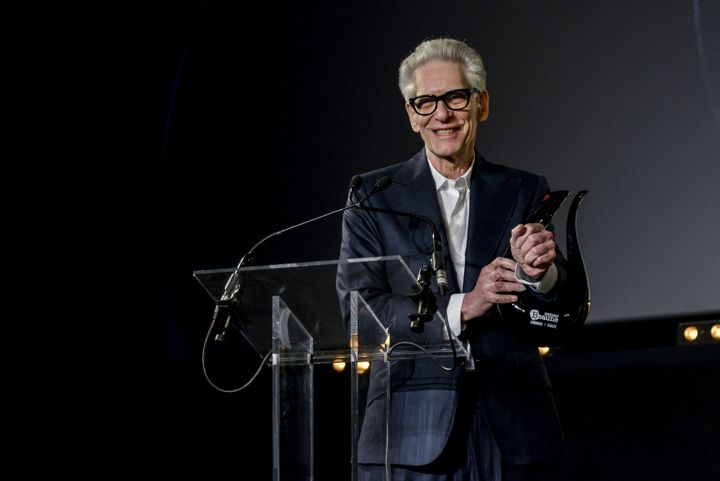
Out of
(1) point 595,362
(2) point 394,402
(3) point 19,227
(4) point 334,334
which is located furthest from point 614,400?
(3) point 19,227

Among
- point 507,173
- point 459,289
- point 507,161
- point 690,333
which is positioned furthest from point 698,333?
point 459,289

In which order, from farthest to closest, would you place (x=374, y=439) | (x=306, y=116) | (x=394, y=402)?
(x=306, y=116), (x=394, y=402), (x=374, y=439)

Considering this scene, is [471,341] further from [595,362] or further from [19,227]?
[19,227]

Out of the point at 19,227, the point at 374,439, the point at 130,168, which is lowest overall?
the point at 374,439

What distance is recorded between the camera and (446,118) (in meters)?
2.36

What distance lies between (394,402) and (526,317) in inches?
13.7

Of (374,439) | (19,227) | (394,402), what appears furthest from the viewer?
(19,227)

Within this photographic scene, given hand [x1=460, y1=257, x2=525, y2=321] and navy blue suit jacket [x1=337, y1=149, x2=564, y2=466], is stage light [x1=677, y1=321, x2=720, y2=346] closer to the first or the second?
navy blue suit jacket [x1=337, y1=149, x2=564, y2=466]

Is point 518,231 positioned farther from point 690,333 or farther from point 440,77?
point 690,333

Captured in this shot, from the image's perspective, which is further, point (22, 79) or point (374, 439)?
point (22, 79)

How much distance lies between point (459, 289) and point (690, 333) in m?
1.55

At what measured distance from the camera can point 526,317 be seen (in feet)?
6.95

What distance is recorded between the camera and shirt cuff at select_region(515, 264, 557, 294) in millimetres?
2061

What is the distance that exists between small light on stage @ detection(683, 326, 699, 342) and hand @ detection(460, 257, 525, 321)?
1.62 m
